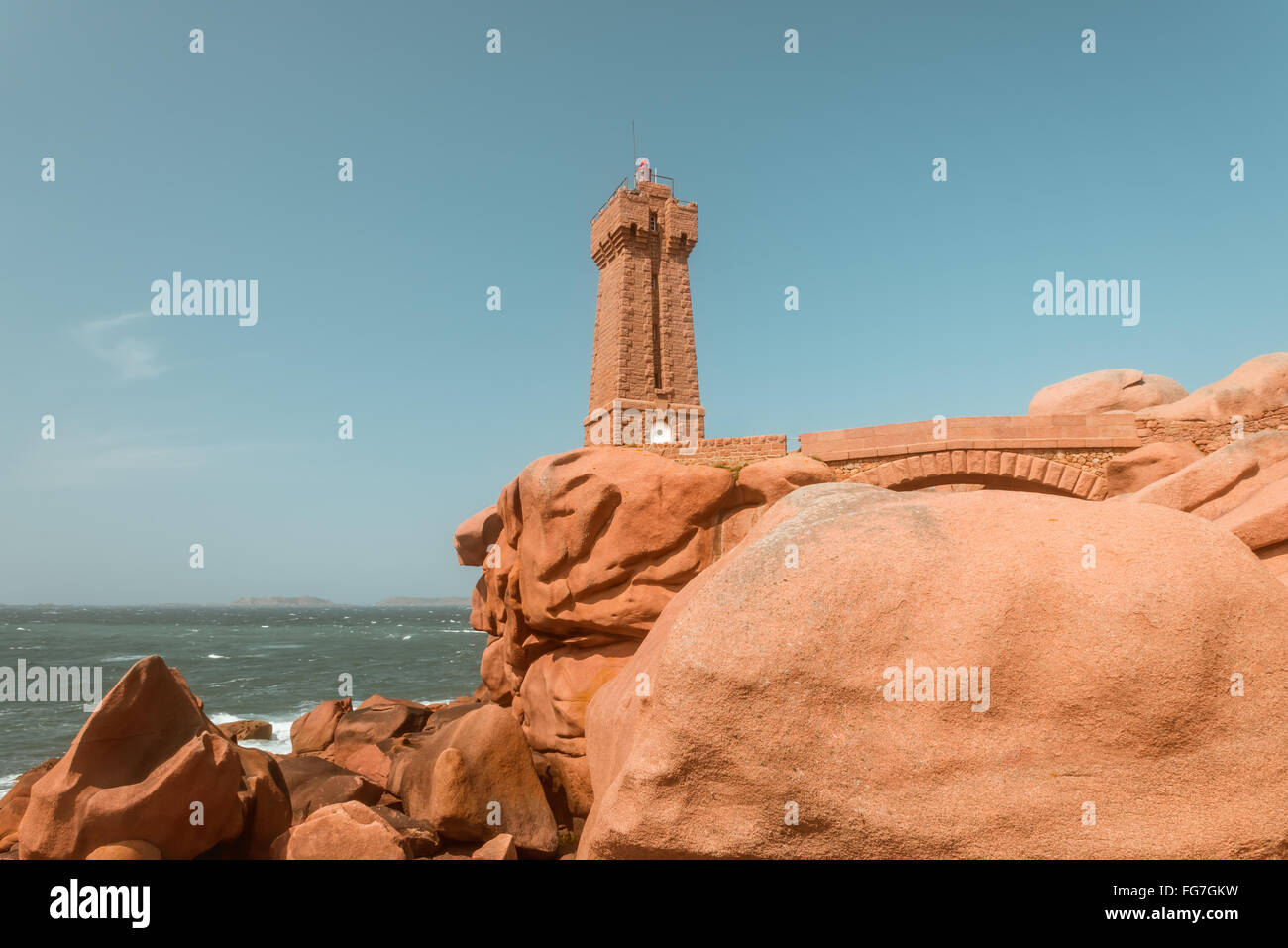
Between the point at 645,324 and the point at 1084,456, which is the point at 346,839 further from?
the point at 645,324

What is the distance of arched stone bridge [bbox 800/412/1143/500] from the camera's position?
46.8ft

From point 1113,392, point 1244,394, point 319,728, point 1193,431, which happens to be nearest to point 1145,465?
point 1193,431

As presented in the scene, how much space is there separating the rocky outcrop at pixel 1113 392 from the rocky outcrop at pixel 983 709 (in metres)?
16.7

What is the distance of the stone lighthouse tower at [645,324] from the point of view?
Answer: 2475cm

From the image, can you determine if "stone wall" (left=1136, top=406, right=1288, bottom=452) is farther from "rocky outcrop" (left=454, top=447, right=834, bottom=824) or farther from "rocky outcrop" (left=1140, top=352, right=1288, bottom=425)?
"rocky outcrop" (left=454, top=447, right=834, bottom=824)

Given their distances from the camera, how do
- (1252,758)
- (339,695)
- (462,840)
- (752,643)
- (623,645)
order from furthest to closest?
(339,695)
(623,645)
(462,840)
(752,643)
(1252,758)

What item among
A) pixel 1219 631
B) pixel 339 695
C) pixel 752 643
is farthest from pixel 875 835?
pixel 339 695

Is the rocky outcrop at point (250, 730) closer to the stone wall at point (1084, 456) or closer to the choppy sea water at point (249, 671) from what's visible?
the choppy sea water at point (249, 671)

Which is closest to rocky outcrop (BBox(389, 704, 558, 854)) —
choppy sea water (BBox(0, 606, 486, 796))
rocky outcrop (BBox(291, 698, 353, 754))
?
rocky outcrop (BBox(291, 698, 353, 754))

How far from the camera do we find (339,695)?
30469mm

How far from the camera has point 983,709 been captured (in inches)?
166

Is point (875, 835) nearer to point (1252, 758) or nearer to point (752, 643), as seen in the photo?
point (752, 643)

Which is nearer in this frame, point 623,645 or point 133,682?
point 133,682
